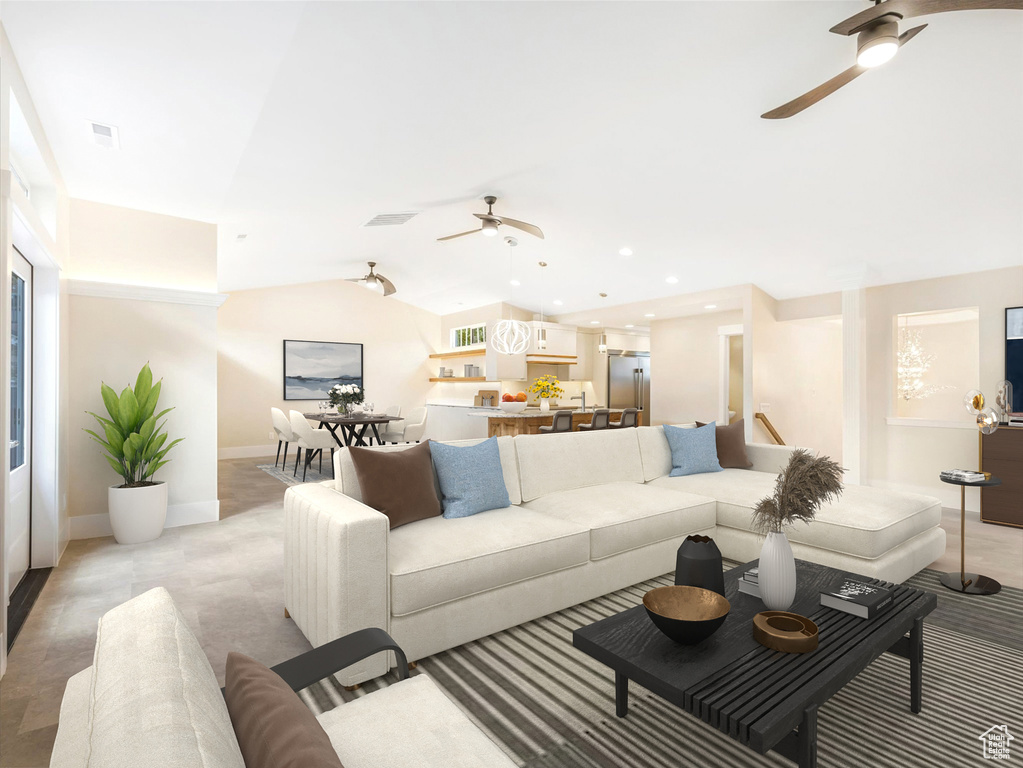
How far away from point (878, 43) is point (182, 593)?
14.3 feet

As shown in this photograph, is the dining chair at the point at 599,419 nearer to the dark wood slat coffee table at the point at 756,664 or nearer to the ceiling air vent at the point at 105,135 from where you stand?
the dark wood slat coffee table at the point at 756,664

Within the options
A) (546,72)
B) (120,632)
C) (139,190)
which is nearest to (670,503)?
(546,72)

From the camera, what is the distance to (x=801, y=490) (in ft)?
6.48

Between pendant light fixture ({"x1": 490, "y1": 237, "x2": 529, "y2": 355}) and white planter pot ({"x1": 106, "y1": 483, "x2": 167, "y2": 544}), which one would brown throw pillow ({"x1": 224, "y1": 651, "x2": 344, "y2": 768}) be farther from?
pendant light fixture ({"x1": 490, "y1": 237, "x2": 529, "y2": 355})

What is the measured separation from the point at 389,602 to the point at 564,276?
606cm

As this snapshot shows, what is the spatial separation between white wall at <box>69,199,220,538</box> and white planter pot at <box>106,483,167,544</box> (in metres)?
0.40

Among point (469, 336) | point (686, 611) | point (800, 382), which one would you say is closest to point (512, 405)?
point (469, 336)

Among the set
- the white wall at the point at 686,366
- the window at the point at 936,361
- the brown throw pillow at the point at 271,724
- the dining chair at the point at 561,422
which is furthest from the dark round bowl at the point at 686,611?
the white wall at the point at 686,366

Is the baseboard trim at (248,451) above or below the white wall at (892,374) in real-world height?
below

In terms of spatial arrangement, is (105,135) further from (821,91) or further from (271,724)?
(821,91)

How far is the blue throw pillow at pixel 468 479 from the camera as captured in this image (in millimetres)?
2885

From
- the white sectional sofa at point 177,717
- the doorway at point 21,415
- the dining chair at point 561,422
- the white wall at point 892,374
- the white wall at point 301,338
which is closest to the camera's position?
the white sectional sofa at point 177,717

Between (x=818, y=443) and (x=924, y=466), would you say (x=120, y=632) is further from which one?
(x=818, y=443)

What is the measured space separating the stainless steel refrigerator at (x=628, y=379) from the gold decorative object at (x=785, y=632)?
859 cm
